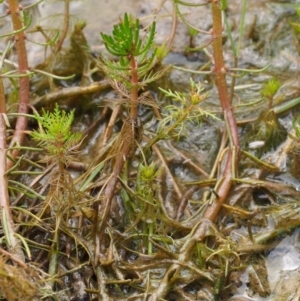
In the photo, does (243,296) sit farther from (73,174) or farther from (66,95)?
(66,95)

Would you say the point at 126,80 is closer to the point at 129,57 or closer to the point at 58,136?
the point at 129,57

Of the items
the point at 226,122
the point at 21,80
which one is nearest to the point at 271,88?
the point at 226,122

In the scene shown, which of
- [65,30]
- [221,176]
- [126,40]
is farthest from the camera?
[65,30]

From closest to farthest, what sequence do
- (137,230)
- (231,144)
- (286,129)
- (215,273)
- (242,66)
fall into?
(215,273)
(137,230)
(231,144)
(286,129)
(242,66)


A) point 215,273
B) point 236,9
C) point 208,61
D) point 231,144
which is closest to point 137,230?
point 215,273

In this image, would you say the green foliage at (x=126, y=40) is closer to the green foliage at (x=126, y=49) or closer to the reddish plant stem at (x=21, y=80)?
the green foliage at (x=126, y=49)

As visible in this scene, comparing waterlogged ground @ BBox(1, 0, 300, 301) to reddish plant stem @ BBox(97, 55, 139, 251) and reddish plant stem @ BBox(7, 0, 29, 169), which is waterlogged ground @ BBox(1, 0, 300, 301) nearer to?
reddish plant stem @ BBox(97, 55, 139, 251)

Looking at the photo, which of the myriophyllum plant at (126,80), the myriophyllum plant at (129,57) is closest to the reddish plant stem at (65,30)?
the myriophyllum plant at (126,80)

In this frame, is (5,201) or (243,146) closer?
(5,201)
